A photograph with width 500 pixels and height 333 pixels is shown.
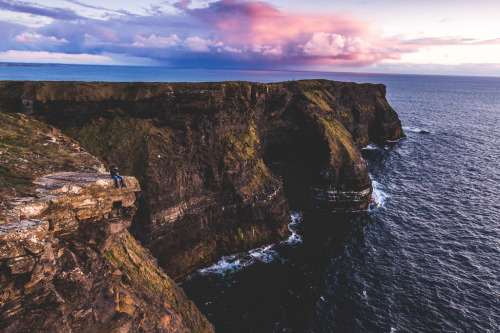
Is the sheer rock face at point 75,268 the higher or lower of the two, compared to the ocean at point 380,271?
higher

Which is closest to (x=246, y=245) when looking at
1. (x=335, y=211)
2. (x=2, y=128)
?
(x=335, y=211)

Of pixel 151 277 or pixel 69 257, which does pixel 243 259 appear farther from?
pixel 69 257

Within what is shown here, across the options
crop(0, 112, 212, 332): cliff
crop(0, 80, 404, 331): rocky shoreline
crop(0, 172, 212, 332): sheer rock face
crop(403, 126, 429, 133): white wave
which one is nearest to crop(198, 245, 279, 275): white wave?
crop(0, 80, 404, 331): rocky shoreline

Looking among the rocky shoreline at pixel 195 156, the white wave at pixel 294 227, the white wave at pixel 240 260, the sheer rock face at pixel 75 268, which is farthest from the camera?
the white wave at pixel 294 227

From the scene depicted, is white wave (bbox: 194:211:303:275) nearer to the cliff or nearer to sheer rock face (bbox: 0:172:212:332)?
the cliff

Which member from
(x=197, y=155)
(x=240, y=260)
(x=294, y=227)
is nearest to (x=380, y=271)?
(x=294, y=227)

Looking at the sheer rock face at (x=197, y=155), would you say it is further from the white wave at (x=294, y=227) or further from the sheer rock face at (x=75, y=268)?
the sheer rock face at (x=75, y=268)

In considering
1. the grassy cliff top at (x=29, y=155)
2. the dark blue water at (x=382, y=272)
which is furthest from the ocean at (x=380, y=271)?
the grassy cliff top at (x=29, y=155)

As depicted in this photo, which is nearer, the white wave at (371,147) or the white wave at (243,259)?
the white wave at (243,259)
